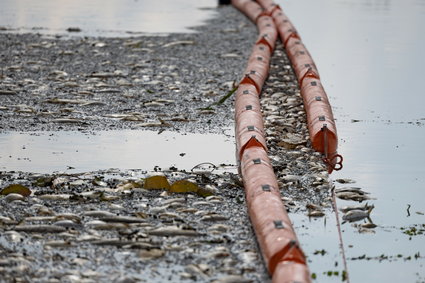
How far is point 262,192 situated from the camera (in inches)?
355

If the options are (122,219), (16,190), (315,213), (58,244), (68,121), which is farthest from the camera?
(68,121)

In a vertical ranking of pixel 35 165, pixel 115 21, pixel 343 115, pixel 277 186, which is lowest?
pixel 277 186

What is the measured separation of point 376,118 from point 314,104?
1.40m

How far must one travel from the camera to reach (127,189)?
968cm

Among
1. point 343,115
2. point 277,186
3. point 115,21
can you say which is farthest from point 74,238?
point 115,21

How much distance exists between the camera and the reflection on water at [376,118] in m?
8.45

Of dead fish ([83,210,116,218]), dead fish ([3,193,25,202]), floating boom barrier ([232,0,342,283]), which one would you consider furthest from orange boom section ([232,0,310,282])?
dead fish ([3,193,25,202])

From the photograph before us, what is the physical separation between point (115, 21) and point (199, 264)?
49.1 ft

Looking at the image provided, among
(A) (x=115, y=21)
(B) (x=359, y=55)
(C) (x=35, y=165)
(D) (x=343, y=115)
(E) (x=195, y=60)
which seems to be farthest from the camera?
(A) (x=115, y=21)

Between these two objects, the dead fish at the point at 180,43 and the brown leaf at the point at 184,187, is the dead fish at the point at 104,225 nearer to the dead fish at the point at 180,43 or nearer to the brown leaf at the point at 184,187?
the brown leaf at the point at 184,187

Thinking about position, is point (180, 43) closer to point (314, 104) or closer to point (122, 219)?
point (314, 104)

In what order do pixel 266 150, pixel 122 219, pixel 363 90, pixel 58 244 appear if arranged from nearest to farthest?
pixel 58 244
pixel 122 219
pixel 266 150
pixel 363 90

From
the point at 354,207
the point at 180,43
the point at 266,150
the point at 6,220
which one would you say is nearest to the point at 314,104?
the point at 266,150

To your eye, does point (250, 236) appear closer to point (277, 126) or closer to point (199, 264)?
point (199, 264)
